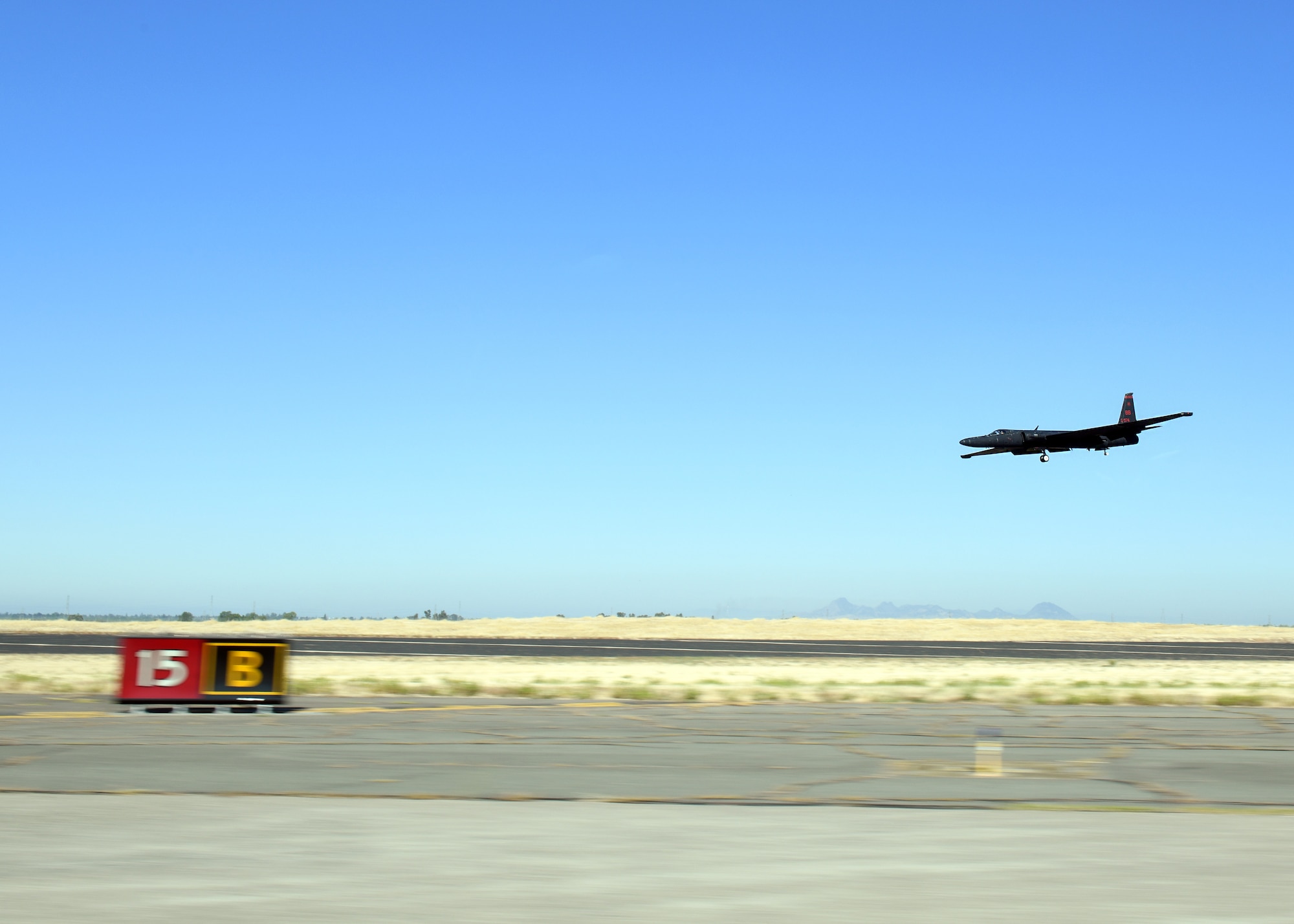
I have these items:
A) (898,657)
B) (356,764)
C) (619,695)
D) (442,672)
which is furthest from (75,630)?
(356,764)

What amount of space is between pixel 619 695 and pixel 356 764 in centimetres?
1300

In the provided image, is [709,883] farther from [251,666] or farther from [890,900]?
[251,666]

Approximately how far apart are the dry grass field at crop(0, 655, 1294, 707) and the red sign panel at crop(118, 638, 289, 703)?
5.60 metres

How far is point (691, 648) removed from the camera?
63.2m

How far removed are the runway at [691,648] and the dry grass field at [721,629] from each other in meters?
5.51

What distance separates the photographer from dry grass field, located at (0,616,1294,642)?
80.2 m

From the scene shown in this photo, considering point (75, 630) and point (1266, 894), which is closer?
point (1266, 894)

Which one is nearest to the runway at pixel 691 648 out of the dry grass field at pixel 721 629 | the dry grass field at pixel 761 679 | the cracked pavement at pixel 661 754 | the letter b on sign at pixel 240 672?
the dry grass field at pixel 761 679

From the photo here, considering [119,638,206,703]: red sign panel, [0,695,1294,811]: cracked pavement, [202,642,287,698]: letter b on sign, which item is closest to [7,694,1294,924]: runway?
[0,695,1294,811]: cracked pavement

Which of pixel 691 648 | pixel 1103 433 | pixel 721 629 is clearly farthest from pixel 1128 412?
pixel 721 629

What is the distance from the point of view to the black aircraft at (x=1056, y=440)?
5284cm

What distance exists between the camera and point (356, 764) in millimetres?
14289

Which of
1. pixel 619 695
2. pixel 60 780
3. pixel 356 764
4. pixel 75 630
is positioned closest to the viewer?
pixel 60 780

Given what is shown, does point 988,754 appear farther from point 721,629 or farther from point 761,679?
point 721,629
